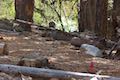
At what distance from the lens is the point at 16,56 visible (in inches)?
246

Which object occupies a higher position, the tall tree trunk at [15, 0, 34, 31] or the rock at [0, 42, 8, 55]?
the tall tree trunk at [15, 0, 34, 31]

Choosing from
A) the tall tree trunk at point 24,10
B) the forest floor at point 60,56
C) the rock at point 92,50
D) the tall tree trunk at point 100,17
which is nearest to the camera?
the forest floor at point 60,56

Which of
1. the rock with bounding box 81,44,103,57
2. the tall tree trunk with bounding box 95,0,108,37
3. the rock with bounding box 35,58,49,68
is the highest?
the tall tree trunk with bounding box 95,0,108,37

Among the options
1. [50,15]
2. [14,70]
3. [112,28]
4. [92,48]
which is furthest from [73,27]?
[14,70]

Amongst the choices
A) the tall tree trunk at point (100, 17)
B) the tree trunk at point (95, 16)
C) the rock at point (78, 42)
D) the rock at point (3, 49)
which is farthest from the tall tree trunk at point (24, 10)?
the rock at point (3, 49)

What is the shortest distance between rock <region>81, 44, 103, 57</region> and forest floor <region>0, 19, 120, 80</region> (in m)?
0.12

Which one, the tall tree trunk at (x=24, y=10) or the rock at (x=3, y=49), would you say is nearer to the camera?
the rock at (x=3, y=49)

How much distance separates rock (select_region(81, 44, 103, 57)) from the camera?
23.8 ft

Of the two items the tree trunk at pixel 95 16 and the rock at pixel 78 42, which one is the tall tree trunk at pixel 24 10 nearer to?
the tree trunk at pixel 95 16

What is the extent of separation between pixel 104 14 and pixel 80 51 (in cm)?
257

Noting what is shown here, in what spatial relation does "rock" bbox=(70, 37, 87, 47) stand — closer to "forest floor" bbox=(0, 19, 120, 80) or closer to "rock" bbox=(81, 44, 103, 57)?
"forest floor" bbox=(0, 19, 120, 80)

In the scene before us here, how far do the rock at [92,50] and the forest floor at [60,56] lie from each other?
0.12m

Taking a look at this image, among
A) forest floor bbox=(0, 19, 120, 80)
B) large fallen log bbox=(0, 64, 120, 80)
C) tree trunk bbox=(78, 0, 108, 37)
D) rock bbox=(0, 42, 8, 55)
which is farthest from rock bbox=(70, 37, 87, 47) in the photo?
large fallen log bbox=(0, 64, 120, 80)

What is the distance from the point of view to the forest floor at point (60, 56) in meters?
5.49
